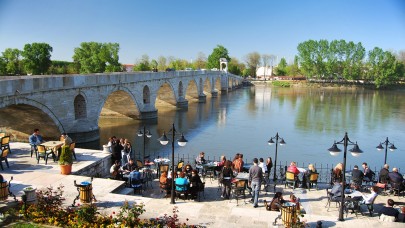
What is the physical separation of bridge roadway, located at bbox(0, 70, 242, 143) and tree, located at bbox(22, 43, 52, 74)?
24234mm

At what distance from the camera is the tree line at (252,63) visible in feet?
168

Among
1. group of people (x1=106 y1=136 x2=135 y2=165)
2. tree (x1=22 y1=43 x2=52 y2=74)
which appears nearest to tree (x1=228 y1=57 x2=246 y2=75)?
tree (x1=22 y1=43 x2=52 y2=74)

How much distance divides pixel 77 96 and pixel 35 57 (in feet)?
109

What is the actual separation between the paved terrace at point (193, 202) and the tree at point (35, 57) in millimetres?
42680

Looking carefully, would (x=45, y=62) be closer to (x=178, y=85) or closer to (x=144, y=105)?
(x=178, y=85)

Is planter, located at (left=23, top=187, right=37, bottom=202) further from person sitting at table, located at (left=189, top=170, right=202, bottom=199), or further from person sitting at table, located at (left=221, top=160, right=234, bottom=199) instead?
person sitting at table, located at (left=221, top=160, right=234, bottom=199)

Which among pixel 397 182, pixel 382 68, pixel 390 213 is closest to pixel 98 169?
pixel 390 213

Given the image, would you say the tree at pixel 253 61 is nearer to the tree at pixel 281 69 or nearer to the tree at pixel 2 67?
the tree at pixel 281 69

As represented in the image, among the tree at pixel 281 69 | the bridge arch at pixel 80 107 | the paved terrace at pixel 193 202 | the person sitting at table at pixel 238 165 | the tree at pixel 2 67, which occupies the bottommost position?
the paved terrace at pixel 193 202

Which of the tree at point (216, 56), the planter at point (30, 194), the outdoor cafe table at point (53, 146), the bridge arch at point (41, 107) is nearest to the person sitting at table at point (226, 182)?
the planter at point (30, 194)

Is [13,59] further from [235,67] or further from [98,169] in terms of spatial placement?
[235,67]

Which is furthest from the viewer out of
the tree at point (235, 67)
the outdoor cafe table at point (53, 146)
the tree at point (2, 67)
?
the tree at point (235, 67)

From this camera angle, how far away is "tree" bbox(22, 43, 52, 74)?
164 feet

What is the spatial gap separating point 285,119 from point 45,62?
1420 inches
